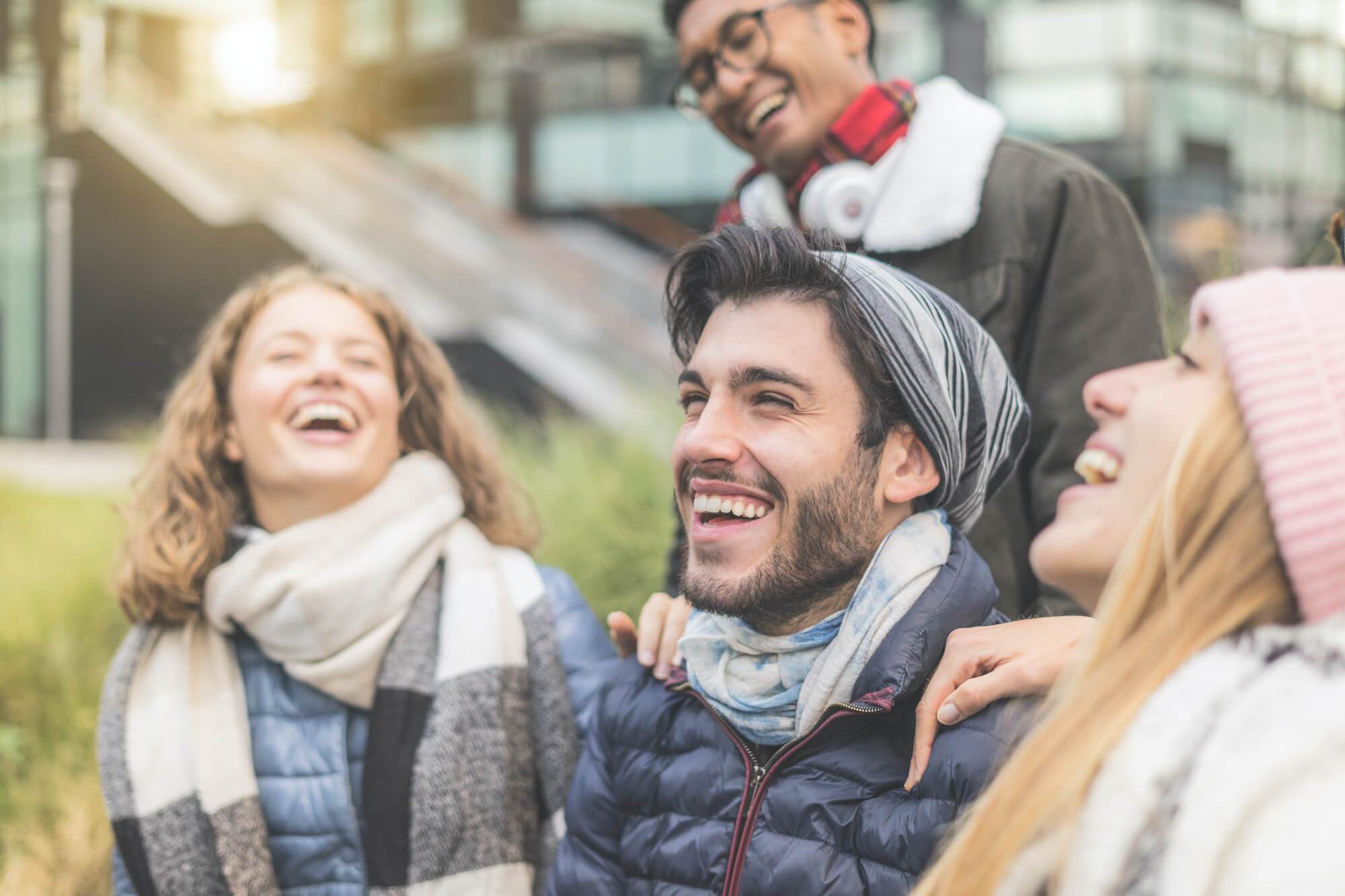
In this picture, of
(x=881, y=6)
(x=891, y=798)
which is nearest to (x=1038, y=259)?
(x=891, y=798)

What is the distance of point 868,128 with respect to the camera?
2789mm

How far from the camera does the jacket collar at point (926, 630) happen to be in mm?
1855

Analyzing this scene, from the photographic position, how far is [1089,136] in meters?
14.9

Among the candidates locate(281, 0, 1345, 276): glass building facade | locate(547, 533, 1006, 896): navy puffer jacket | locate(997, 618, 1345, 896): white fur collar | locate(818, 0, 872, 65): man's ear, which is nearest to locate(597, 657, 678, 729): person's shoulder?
locate(547, 533, 1006, 896): navy puffer jacket

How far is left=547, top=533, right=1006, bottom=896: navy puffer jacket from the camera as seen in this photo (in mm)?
1776

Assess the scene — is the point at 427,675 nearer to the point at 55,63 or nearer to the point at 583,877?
the point at 583,877

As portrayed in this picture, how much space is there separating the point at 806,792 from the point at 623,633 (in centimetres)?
68

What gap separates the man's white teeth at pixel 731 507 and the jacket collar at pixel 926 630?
28 cm

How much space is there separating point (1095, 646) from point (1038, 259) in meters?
1.50

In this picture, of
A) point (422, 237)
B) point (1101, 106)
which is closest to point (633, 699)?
point (422, 237)

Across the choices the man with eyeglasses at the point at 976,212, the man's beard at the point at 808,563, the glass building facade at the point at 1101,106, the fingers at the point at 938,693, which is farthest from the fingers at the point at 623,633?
the glass building facade at the point at 1101,106

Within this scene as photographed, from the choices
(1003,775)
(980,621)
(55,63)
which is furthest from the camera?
(55,63)

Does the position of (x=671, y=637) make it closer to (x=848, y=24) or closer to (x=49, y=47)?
(x=848, y=24)

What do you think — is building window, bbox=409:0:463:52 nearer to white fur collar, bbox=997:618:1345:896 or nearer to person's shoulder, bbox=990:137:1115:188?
person's shoulder, bbox=990:137:1115:188
